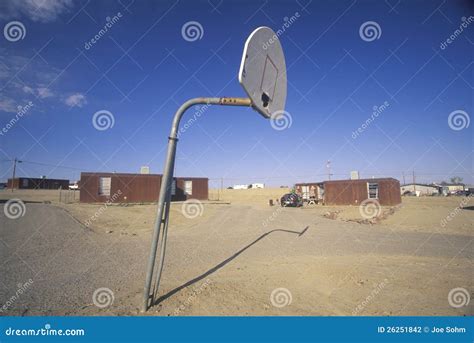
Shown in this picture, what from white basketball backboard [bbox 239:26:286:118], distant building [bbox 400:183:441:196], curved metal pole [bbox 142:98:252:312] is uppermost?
distant building [bbox 400:183:441:196]

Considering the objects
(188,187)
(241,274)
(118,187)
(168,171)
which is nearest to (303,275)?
(241,274)

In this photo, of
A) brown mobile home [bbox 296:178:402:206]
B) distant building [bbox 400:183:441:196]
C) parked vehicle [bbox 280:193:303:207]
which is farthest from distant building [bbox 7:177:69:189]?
distant building [bbox 400:183:441:196]

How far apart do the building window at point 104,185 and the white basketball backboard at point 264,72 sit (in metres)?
25.0

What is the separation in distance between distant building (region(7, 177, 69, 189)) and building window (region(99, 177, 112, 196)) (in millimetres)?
43762

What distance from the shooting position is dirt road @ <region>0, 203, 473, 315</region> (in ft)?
12.9

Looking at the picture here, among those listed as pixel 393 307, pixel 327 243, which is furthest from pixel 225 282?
pixel 327 243

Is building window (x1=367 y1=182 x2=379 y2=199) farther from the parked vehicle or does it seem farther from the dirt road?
the dirt road

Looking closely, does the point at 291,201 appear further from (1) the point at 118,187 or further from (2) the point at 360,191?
(1) the point at 118,187

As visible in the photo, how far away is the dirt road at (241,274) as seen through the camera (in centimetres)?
393

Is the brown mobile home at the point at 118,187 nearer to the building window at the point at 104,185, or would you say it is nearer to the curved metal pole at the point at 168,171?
the building window at the point at 104,185

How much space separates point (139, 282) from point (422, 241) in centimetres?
983

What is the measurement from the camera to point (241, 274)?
5434 millimetres

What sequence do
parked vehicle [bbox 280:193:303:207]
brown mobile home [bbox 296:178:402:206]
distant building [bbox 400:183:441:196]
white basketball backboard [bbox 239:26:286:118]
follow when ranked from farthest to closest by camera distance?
distant building [bbox 400:183:441:196]
parked vehicle [bbox 280:193:303:207]
brown mobile home [bbox 296:178:402:206]
white basketball backboard [bbox 239:26:286:118]

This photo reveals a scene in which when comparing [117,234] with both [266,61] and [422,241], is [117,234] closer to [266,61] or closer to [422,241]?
[266,61]
